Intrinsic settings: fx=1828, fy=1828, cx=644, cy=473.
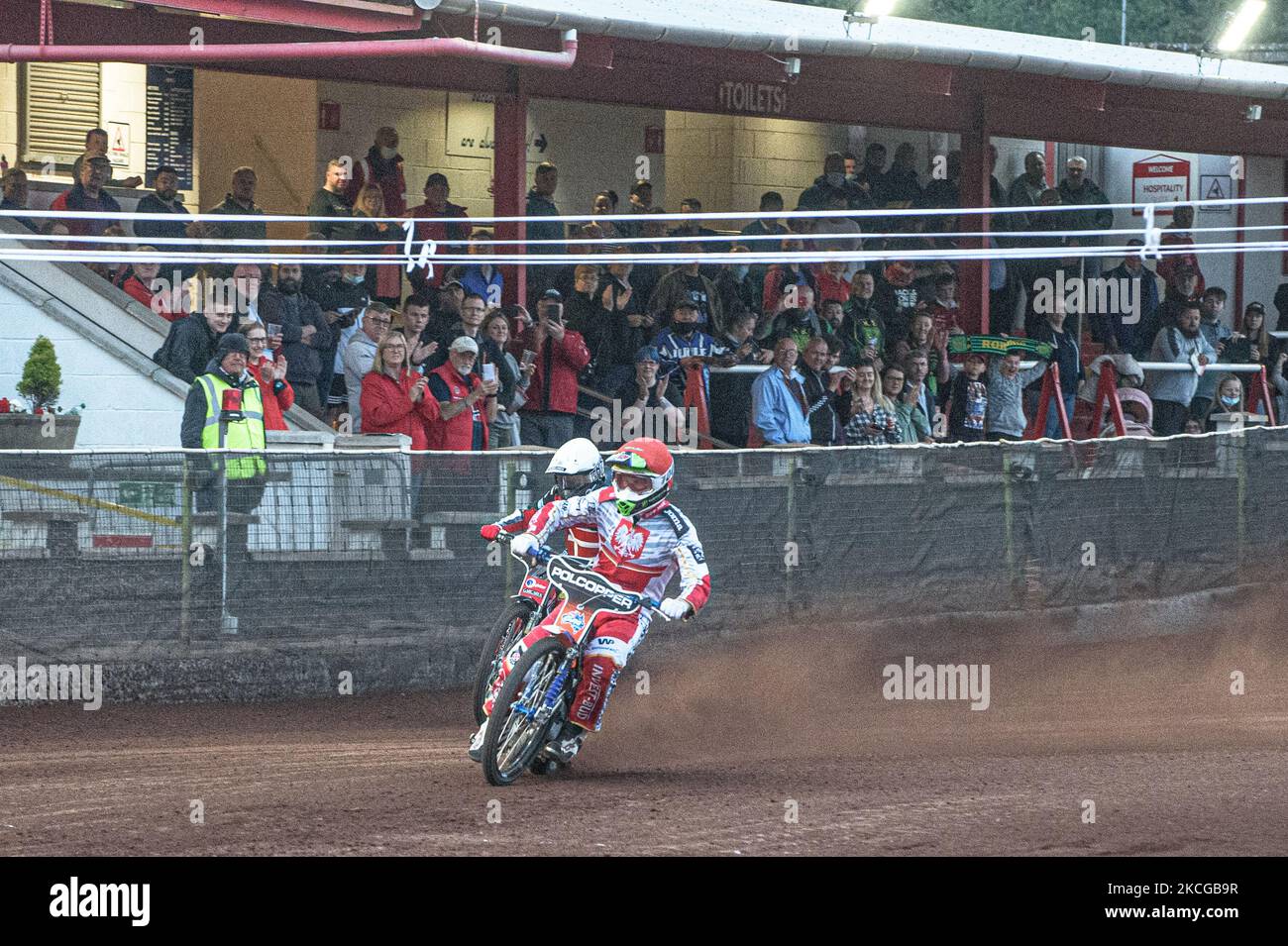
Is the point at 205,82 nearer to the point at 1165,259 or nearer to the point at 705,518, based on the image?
the point at 705,518

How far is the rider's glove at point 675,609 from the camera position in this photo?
9.51 metres

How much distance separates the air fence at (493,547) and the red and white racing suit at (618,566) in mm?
2684

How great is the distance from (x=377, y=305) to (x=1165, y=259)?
37.3 feet

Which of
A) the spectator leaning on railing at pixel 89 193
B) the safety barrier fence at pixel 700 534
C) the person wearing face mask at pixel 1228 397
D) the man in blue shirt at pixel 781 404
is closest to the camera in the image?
the safety barrier fence at pixel 700 534

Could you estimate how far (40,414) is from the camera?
44.4 feet

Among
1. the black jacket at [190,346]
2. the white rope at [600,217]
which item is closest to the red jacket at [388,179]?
the white rope at [600,217]

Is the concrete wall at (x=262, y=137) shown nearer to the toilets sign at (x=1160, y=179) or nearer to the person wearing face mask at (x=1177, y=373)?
the person wearing face mask at (x=1177, y=373)

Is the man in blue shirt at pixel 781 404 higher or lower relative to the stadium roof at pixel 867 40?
lower

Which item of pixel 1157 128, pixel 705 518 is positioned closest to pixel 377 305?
pixel 705 518

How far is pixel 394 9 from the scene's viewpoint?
12.9 metres

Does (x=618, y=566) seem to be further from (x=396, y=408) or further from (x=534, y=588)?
(x=396, y=408)

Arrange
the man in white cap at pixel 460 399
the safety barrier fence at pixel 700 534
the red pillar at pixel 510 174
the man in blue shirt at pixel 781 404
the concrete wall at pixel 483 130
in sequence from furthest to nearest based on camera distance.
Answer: the concrete wall at pixel 483 130, the red pillar at pixel 510 174, the man in blue shirt at pixel 781 404, the man in white cap at pixel 460 399, the safety barrier fence at pixel 700 534

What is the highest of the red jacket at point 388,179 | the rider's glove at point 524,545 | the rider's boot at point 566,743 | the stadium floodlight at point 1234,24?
the stadium floodlight at point 1234,24

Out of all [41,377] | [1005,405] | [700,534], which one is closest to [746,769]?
[700,534]
